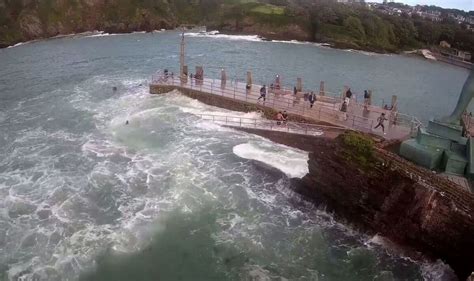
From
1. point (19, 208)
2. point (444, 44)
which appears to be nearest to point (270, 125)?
point (19, 208)

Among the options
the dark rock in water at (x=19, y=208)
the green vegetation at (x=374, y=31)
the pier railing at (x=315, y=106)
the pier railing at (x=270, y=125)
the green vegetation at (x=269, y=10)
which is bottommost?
the dark rock in water at (x=19, y=208)

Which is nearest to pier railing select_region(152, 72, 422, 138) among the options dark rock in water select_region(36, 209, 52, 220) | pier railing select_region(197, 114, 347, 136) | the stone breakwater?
pier railing select_region(197, 114, 347, 136)

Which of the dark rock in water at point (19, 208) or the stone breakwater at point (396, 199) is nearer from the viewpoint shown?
the stone breakwater at point (396, 199)

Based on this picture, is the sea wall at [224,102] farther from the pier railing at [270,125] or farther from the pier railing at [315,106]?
the pier railing at [270,125]

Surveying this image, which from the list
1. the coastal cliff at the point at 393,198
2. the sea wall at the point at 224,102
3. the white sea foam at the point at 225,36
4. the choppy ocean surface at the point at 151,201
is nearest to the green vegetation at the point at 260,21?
the white sea foam at the point at 225,36

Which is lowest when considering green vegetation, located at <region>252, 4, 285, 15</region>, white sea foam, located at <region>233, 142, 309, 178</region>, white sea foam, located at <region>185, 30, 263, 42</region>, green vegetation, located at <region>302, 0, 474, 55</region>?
white sea foam, located at <region>233, 142, 309, 178</region>

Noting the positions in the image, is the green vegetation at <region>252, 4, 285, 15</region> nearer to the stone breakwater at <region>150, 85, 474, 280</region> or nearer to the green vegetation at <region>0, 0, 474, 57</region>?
the green vegetation at <region>0, 0, 474, 57</region>

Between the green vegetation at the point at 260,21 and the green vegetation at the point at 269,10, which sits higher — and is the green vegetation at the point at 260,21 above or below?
below
